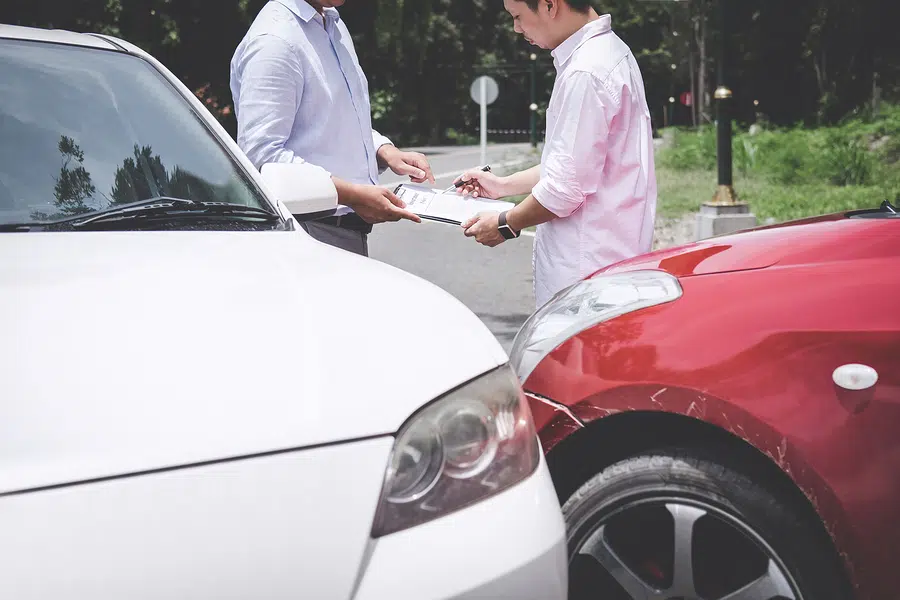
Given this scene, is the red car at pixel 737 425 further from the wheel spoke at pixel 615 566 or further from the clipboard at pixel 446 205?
the clipboard at pixel 446 205

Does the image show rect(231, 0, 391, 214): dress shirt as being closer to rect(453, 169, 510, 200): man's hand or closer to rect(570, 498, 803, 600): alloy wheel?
rect(453, 169, 510, 200): man's hand

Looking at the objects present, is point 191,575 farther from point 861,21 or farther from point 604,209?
point 861,21

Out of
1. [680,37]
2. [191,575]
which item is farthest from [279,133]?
[680,37]

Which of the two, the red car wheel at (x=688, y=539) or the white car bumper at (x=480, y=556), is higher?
the white car bumper at (x=480, y=556)

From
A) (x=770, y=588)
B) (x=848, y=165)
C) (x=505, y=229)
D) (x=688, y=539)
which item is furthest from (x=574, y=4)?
(x=848, y=165)

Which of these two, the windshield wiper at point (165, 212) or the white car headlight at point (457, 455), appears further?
the windshield wiper at point (165, 212)

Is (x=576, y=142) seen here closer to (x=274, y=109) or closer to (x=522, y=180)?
(x=522, y=180)

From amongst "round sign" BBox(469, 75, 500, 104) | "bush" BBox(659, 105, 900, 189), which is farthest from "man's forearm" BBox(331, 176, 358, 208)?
"round sign" BBox(469, 75, 500, 104)

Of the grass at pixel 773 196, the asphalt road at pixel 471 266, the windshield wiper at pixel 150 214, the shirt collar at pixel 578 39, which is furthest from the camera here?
the grass at pixel 773 196

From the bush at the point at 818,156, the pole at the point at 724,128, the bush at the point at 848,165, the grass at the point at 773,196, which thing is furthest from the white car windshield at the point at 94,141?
the bush at the point at 848,165

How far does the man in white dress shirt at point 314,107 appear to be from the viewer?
3.29 meters

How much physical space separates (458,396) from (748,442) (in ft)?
2.34

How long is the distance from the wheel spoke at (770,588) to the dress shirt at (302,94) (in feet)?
6.19

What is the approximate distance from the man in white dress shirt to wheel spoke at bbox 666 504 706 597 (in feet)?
4.85
